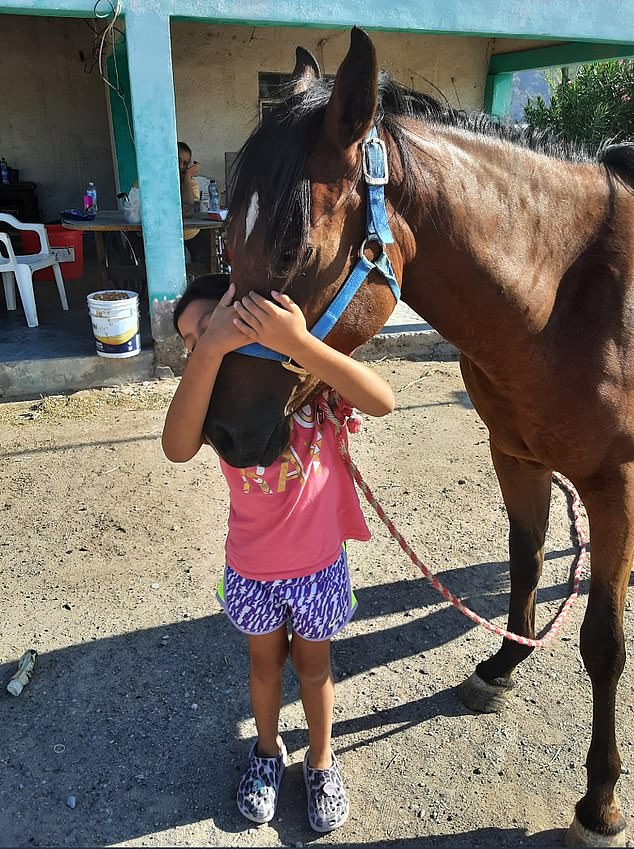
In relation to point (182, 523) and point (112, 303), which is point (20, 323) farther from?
point (182, 523)

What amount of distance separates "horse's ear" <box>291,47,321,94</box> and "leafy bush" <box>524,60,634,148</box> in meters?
10.2

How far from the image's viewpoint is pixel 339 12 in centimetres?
488

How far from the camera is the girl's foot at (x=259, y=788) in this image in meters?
1.88

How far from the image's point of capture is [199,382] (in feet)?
4.58

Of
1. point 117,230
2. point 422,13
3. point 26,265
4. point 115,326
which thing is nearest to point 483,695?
point 115,326

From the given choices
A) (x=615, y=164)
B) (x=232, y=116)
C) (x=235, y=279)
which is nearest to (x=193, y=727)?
(x=235, y=279)

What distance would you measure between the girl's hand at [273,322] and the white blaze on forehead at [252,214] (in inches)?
5.4

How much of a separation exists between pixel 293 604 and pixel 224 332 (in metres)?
0.79

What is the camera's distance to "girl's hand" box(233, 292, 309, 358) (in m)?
1.27

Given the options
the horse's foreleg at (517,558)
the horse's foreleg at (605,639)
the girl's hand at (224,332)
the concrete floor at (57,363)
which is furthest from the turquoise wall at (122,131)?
the horse's foreleg at (605,639)

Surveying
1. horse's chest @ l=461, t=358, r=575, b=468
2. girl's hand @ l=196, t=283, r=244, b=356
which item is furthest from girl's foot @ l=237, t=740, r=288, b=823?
girl's hand @ l=196, t=283, r=244, b=356

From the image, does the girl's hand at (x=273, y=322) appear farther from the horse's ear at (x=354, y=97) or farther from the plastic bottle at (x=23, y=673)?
the plastic bottle at (x=23, y=673)

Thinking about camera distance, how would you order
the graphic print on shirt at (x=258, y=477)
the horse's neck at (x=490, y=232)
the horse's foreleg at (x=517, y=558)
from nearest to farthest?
the horse's neck at (x=490, y=232) < the graphic print on shirt at (x=258, y=477) < the horse's foreleg at (x=517, y=558)

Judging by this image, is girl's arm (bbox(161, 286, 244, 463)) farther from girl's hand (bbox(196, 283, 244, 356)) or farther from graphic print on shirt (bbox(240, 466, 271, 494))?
→ graphic print on shirt (bbox(240, 466, 271, 494))
